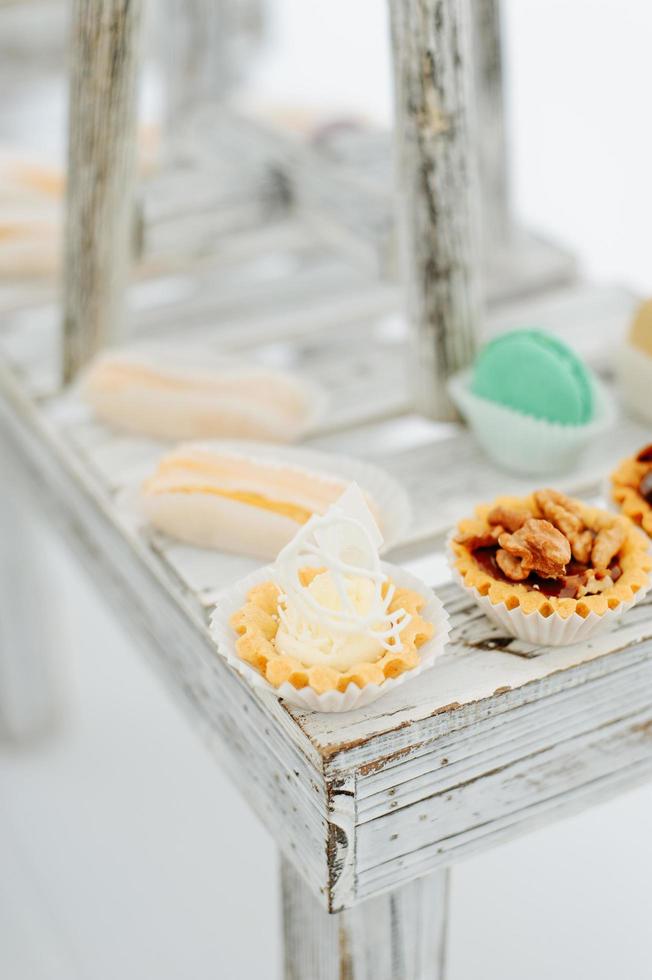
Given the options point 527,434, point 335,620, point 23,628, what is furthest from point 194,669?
point 23,628

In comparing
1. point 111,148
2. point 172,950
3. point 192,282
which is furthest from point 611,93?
point 172,950

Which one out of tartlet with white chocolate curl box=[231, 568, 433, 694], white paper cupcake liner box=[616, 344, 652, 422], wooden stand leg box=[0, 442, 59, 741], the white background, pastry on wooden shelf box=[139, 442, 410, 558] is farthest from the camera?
wooden stand leg box=[0, 442, 59, 741]

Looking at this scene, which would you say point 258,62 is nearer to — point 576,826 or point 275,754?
point 576,826

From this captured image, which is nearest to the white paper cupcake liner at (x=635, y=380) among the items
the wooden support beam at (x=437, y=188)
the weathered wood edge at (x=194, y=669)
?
the wooden support beam at (x=437, y=188)

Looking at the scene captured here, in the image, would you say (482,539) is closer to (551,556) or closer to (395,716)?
(551,556)

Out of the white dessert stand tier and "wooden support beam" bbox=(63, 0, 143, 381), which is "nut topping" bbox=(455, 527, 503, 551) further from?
"wooden support beam" bbox=(63, 0, 143, 381)

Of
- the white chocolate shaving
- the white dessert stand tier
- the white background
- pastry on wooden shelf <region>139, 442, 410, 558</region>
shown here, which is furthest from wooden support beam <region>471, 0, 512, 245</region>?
the white chocolate shaving

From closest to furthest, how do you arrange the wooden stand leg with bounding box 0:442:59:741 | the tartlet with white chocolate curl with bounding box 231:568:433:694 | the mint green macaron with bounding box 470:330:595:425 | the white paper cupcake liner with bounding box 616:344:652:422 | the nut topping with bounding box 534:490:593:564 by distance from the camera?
1. the tartlet with white chocolate curl with bounding box 231:568:433:694
2. the nut topping with bounding box 534:490:593:564
3. the mint green macaron with bounding box 470:330:595:425
4. the white paper cupcake liner with bounding box 616:344:652:422
5. the wooden stand leg with bounding box 0:442:59:741

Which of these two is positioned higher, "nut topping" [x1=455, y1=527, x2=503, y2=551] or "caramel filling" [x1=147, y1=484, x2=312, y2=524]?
"nut topping" [x1=455, y1=527, x2=503, y2=551]
